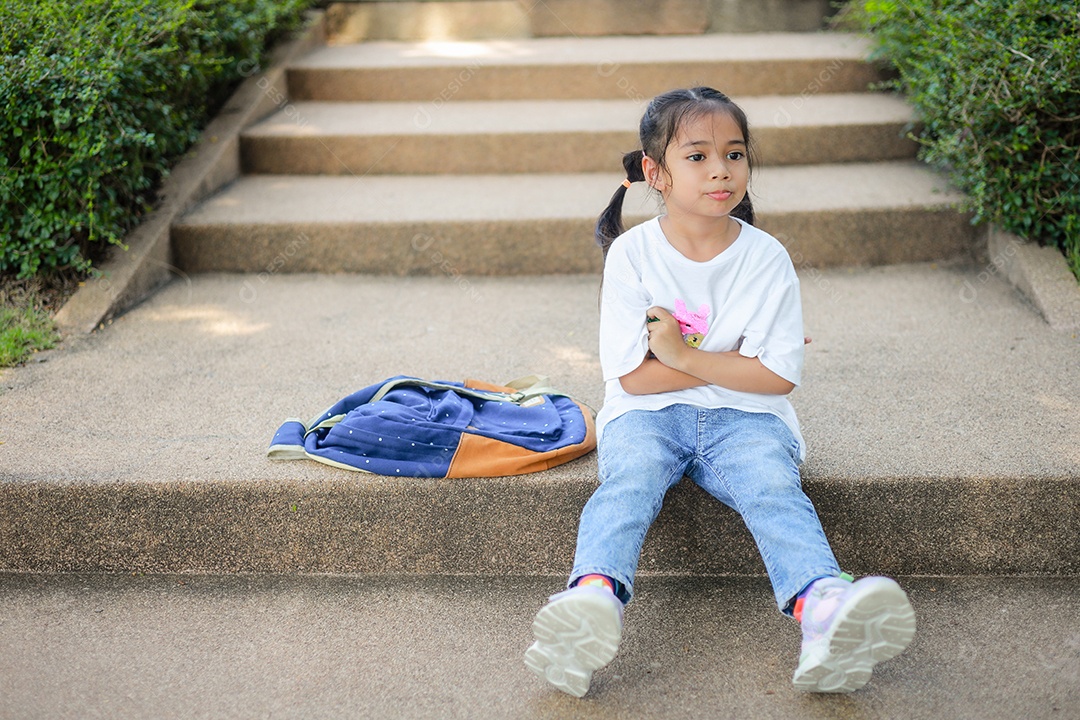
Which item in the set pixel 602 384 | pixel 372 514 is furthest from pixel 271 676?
pixel 602 384

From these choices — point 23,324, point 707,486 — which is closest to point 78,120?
point 23,324

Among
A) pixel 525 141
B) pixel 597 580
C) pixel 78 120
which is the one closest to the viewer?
pixel 597 580

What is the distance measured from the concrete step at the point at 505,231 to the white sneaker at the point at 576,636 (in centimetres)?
218

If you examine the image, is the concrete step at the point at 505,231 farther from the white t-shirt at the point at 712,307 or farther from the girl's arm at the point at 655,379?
the girl's arm at the point at 655,379

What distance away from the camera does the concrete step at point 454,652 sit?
1.91 m

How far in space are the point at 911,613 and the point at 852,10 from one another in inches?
176

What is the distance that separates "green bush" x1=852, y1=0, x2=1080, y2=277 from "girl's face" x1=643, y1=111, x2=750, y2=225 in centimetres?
167

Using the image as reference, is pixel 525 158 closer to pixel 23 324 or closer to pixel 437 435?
pixel 23 324

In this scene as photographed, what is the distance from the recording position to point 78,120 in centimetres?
325

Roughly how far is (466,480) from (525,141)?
2467 mm

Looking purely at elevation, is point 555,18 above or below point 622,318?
above

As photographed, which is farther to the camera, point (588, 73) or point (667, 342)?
point (588, 73)

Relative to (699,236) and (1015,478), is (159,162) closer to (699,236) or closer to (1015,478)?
(699,236)

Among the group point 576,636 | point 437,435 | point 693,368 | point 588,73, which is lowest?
point 576,636
